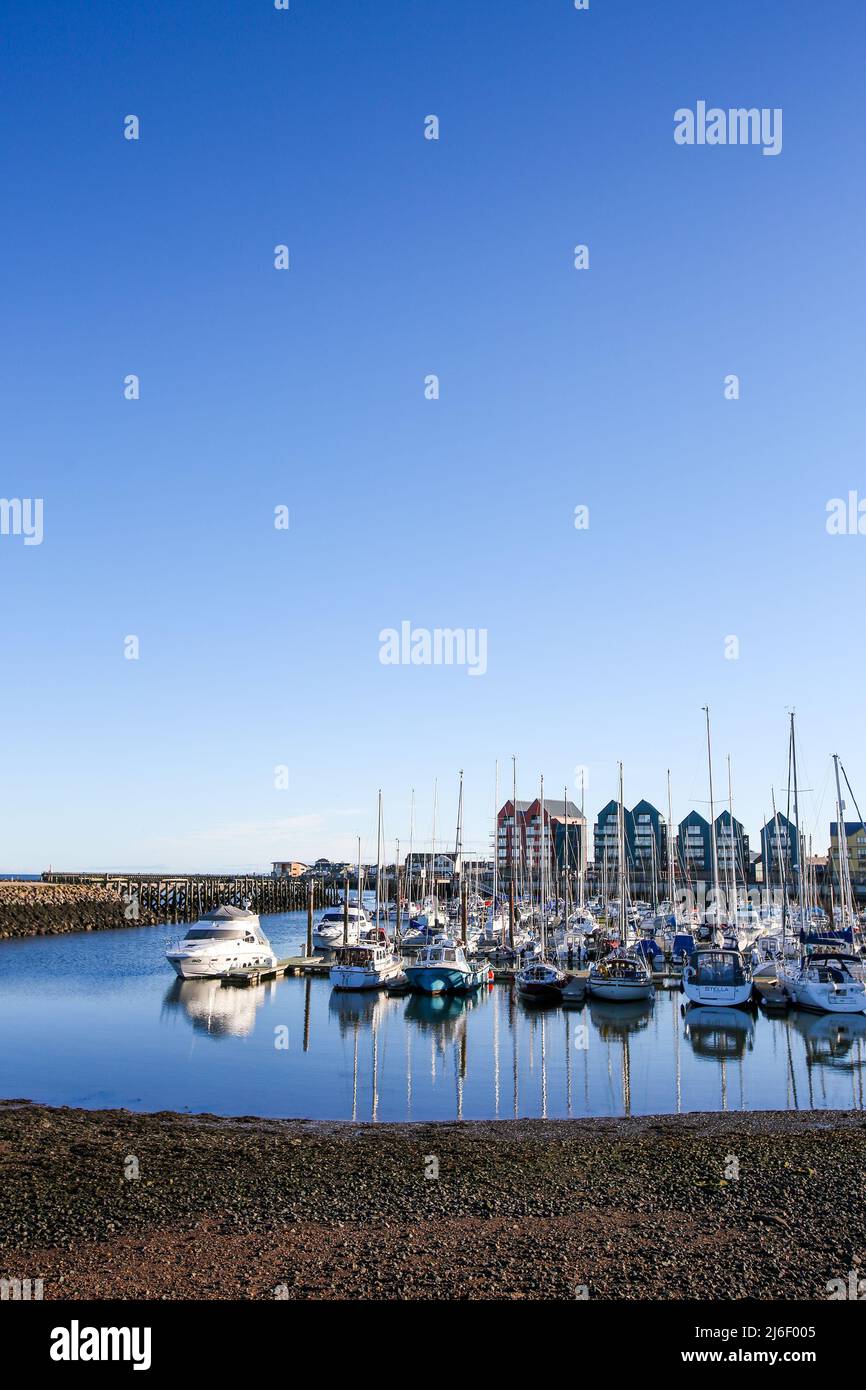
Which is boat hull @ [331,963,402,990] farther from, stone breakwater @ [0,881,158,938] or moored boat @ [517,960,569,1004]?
stone breakwater @ [0,881,158,938]

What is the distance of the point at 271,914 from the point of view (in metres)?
155

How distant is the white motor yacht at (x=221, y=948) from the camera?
6344 centimetres

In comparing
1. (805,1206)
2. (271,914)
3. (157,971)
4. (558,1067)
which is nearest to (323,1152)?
(805,1206)

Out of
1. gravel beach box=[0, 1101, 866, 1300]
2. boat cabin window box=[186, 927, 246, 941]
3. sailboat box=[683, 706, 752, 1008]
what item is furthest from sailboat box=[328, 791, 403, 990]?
gravel beach box=[0, 1101, 866, 1300]

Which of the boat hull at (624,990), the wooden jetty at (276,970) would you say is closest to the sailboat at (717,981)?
the boat hull at (624,990)

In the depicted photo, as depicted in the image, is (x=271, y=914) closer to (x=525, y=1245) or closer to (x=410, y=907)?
(x=410, y=907)

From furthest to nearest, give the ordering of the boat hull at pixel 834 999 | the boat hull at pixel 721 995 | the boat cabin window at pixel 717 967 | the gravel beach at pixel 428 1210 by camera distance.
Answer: the boat cabin window at pixel 717 967, the boat hull at pixel 721 995, the boat hull at pixel 834 999, the gravel beach at pixel 428 1210

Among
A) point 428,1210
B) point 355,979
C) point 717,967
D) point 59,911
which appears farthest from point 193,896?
point 428,1210

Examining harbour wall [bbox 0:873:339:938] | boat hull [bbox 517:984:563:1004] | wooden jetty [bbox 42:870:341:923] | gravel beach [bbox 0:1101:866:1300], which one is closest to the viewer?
gravel beach [bbox 0:1101:866:1300]

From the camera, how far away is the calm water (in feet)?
107

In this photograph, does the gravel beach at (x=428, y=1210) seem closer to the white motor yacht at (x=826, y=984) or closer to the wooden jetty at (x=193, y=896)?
the white motor yacht at (x=826, y=984)

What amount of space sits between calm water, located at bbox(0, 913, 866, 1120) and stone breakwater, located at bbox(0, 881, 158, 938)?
3604cm

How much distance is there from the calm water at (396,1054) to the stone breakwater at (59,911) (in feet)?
118

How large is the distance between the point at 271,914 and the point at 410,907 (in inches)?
1959
